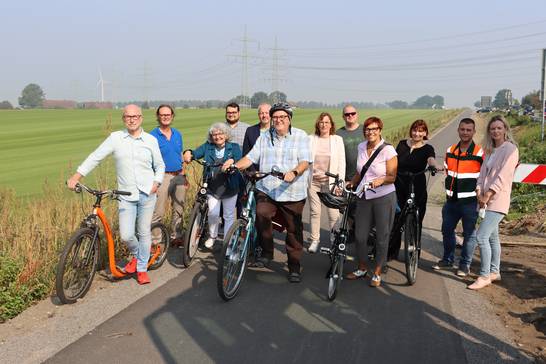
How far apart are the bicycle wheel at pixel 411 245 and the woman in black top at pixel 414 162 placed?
44 centimetres

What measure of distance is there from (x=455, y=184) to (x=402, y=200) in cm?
69

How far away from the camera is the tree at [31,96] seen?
152250 mm

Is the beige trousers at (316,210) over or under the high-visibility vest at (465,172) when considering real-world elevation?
under

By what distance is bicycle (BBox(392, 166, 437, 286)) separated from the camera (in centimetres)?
591

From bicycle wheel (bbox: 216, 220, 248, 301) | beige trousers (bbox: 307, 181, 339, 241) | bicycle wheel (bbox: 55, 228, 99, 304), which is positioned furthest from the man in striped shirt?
bicycle wheel (bbox: 55, 228, 99, 304)

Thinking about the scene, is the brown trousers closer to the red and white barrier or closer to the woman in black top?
the woman in black top

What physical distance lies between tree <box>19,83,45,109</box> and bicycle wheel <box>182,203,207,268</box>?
521ft

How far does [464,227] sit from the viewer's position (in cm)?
640

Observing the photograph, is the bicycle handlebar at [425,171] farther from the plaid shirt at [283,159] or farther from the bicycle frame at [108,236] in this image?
the bicycle frame at [108,236]

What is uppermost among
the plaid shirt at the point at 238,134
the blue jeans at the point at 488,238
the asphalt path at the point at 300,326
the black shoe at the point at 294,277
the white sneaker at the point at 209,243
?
the plaid shirt at the point at 238,134

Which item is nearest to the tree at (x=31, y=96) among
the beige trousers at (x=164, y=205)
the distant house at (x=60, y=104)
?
the distant house at (x=60, y=104)

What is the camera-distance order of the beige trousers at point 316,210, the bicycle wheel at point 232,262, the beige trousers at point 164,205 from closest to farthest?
the bicycle wheel at point 232,262, the beige trousers at point 164,205, the beige trousers at point 316,210

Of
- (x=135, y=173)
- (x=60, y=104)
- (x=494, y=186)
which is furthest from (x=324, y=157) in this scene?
(x=60, y=104)

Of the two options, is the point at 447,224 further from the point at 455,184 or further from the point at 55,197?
the point at 55,197
